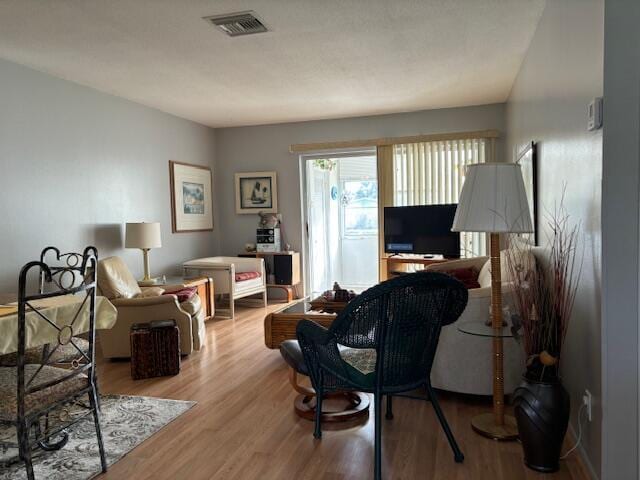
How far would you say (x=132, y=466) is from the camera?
229 cm

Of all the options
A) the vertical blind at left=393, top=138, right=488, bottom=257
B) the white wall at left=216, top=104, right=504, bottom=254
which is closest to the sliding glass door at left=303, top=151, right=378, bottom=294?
the white wall at left=216, top=104, right=504, bottom=254

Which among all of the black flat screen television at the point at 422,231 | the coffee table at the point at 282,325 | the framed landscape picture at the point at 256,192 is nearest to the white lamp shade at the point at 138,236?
the coffee table at the point at 282,325

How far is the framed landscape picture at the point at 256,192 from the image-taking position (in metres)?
6.61

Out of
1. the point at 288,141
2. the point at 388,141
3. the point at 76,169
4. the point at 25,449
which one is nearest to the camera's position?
the point at 25,449

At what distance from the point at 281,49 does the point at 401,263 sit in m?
2.98

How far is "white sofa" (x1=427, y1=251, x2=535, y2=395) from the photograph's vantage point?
110 inches

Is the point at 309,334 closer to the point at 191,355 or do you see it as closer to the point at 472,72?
the point at 191,355

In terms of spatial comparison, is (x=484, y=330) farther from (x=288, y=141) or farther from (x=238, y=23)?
(x=288, y=141)

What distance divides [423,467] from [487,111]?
4.59m

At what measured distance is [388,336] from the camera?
6.84 ft

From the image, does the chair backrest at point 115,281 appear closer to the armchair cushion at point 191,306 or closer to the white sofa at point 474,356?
the armchair cushion at point 191,306

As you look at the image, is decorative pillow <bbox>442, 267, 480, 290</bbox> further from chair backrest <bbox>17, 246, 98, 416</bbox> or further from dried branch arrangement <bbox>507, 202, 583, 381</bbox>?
chair backrest <bbox>17, 246, 98, 416</bbox>

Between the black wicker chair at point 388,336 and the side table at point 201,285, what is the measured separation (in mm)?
2843

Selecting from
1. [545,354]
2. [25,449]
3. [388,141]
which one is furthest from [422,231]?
[25,449]
